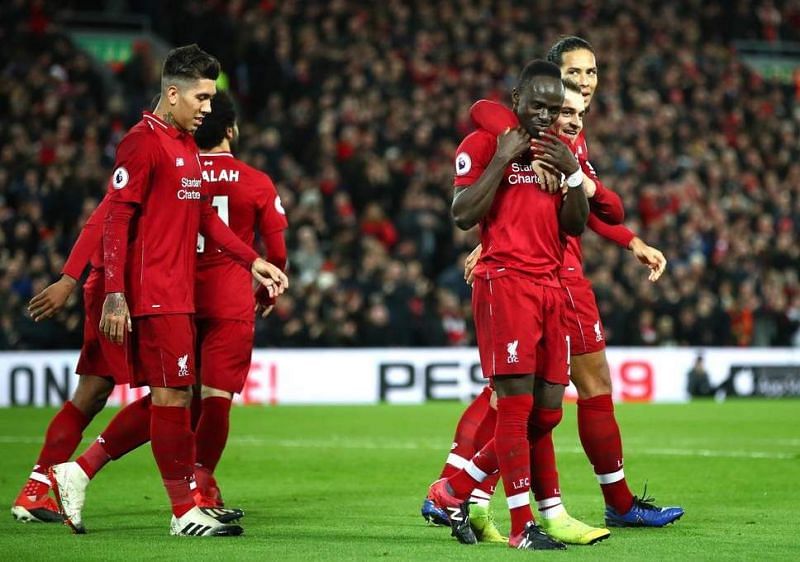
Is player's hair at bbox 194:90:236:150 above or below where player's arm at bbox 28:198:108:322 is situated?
above

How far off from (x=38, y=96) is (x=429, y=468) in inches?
510

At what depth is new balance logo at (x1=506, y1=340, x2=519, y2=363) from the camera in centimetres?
679

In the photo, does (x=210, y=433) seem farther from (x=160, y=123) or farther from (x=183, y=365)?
(x=160, y=123)

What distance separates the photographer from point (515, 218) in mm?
6945

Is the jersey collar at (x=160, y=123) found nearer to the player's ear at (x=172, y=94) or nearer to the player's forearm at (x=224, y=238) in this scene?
the player's ear at (x=172, y=94)

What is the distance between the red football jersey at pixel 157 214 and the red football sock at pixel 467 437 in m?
1.71

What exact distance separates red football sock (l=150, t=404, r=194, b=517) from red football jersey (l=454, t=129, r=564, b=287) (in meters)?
1.80

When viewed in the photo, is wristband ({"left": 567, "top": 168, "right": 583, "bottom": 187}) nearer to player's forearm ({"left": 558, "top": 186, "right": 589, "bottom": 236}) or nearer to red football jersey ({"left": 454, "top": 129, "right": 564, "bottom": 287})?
player's forearm ({"left": 558, "top": 186, "right": 589, "bottom": 236})

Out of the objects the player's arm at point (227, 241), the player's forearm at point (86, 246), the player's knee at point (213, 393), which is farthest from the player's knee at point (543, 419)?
the player's forearm at point (86, 246)

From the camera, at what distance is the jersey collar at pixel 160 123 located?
7574mm

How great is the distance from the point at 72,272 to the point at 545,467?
3070 mm

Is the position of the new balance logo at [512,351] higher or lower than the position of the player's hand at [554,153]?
lower

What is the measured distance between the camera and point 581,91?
784 centimetres

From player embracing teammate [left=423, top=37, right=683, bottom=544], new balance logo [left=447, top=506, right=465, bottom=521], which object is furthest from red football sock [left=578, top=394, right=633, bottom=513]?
new balance logo [left=447, top=506, right=465, bottom=521]
